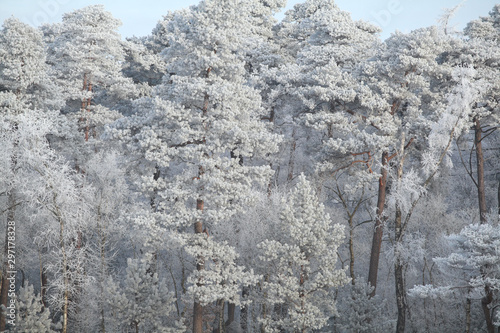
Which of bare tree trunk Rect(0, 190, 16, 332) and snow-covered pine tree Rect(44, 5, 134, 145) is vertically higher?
snow-covered pine tree Rect(44, 5, 134, 145)

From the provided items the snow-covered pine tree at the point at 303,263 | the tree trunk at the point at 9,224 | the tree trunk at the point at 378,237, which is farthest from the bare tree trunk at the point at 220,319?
the tree trunk at the point at 9,224

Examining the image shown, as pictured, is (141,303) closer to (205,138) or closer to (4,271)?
(205,138)

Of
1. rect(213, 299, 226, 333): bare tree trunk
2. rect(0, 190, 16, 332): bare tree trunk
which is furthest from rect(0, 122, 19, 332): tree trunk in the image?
rect(213, 299, 226, 333): bare tree trunk

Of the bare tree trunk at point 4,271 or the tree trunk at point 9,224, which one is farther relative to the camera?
the bare tree trunk at point 4,271

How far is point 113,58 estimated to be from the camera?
2883 cm

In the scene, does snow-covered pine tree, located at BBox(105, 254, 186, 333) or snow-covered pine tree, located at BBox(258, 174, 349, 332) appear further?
snow-covered pine tree, located at BBox(105, 254, 186, 333)

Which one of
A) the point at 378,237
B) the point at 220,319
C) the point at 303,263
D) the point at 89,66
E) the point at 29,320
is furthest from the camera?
the point at 89,66

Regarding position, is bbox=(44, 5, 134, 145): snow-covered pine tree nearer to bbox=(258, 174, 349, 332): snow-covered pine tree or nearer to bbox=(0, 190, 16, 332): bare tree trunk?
bbox=(0, 190, 16, 332): bare tree trunk

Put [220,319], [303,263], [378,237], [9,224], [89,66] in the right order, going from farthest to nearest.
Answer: [89,66]
[378,237]
[220,319]
[9,224]
[303,263]

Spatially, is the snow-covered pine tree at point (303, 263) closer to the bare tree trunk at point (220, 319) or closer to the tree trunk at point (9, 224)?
the bare tree trunk at point (220, 319)

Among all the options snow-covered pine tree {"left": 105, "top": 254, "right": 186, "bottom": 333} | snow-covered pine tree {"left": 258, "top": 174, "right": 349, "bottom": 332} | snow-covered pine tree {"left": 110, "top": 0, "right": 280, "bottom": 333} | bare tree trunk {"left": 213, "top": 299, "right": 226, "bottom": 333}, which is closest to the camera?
snow-covered pine tree {"left": 258, "top": 174, "right": 349, "bottom": 332}

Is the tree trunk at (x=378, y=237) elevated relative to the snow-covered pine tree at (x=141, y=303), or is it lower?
elevated

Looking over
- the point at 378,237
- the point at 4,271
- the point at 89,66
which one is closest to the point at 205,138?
the point at 378,237

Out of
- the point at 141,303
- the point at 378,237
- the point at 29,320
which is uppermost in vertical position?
the point at 378,237
